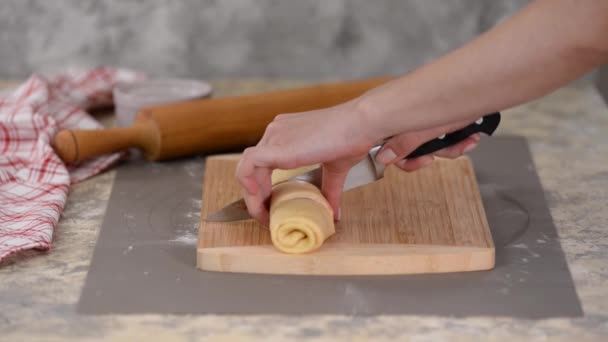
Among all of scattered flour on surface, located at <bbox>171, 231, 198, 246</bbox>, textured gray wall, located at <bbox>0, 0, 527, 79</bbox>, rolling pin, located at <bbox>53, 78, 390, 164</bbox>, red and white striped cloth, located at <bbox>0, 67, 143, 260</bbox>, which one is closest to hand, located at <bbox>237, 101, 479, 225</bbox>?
scattered flour on surface, located at <bbox>171, 231, 198, 246</bbox>

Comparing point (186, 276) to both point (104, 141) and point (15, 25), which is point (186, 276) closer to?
point (104, 141)

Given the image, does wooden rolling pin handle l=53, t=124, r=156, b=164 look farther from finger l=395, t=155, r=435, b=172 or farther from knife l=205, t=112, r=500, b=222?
finger l=395, t=155, r=435, b=172

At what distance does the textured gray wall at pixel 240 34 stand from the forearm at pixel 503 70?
1.11 m

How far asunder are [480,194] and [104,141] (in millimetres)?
715

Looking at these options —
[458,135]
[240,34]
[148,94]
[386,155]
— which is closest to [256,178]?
[386,155]

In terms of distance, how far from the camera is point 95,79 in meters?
2.25

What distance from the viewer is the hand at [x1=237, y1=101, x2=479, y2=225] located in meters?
1.34

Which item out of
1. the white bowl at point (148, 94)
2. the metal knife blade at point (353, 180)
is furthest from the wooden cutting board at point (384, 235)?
→ the white bowl at point (148, 94)

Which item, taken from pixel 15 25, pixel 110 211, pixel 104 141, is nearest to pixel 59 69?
pixel 15 25

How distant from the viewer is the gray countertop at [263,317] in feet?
4.15

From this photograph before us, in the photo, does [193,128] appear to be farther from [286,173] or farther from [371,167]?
[371,167]

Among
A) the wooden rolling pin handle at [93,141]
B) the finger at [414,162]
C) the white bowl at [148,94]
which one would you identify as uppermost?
the finger at [414,162]

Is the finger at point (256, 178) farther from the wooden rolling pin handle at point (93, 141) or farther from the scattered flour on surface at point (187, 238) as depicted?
the wooden rolling pin handle at point (93, 141)

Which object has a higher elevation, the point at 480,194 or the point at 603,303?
the point at 603,303
